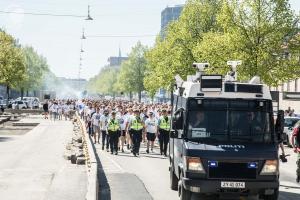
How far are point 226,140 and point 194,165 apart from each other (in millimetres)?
848

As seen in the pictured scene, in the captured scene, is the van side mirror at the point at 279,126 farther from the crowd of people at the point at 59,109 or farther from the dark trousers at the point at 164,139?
the crowd of people at the point at 59,109

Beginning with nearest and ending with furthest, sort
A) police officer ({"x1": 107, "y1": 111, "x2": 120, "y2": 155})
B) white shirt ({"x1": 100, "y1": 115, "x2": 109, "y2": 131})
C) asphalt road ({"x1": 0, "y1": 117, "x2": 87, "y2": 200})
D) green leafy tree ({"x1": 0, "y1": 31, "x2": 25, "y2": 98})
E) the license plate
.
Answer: the license plate → asphalt road ({"x1": 0, "y1": 117, "x2": 87, "y2": 200}) → police officer ({"x1": 107, "y1": 111, "x2": 120, "y2": 155}) → white shirt ({"x1": 100, "y1": 115, "x2": 109, "y2": 131}) → green leafy tree ({"x1": 0, "y1": 31, "x2": 25, "y2": 98})

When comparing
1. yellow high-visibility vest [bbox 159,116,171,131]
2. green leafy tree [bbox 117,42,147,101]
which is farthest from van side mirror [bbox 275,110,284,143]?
green leafy tree [bbox 117,42,147,101]

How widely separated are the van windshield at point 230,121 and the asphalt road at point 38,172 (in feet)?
8.76

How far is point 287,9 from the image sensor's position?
1335 inches

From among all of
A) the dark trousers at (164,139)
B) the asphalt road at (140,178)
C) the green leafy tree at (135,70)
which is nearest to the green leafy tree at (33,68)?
the green leafy tree at (135,70)

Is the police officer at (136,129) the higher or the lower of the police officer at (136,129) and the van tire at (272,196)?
the higher

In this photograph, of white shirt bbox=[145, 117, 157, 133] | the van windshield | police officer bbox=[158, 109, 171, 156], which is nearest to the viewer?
the van windshield

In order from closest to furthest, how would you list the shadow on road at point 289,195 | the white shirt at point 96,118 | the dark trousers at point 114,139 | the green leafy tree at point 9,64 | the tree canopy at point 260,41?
1. the shadow on road at point 289,195
2. the dark trousers at point 114,139
3. the white shirt at point 96,118
4. the tree canopy at point 260,41
5. the green leafy tree at point 9,64

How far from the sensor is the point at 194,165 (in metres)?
10.8

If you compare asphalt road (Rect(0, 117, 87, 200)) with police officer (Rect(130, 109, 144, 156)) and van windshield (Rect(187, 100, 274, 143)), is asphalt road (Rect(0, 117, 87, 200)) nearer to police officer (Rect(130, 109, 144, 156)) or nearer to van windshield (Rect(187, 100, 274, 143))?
van windshield (Rect(187, 100, 274, 143))

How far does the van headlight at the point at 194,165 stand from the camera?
35.4ft

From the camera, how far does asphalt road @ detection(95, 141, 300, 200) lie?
13.1m

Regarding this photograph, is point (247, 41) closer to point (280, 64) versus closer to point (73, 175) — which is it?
point (280, 64)
